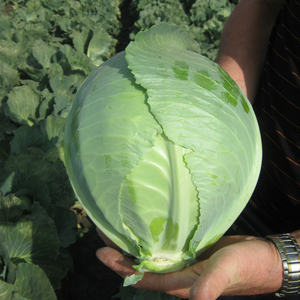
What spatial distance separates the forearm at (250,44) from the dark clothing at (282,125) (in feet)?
0.63

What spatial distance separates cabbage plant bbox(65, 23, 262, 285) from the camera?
1113 millimetres

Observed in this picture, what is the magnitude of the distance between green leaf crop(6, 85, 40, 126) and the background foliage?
1 centimetres

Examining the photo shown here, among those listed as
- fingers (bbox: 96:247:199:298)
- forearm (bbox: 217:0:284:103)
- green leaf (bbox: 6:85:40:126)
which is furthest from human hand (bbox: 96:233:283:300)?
green leaf (bbox: 6:85:40:126)

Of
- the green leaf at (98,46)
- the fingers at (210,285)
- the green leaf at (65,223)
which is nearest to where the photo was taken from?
the fingers at (210,285)

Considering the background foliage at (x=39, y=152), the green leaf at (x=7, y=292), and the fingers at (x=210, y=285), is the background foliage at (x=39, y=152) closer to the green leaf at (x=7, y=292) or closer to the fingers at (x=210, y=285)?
the green leaf at (x=7, y=292)

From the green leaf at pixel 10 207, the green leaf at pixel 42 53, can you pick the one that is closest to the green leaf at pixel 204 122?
the green leaf at pixel 10 207

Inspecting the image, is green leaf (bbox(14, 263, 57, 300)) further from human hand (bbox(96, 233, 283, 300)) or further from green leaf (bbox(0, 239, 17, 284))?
human hand (bbox(96, 233, 283, 300))

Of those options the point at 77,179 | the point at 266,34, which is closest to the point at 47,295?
the point at 77,179

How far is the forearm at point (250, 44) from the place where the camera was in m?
2.07

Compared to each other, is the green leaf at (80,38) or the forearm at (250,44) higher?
the forearm at (250,44)

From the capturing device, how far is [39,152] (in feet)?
8.06

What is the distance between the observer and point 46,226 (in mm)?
1989

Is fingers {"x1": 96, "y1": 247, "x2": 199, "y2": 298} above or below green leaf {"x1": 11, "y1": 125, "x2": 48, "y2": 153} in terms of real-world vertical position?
above

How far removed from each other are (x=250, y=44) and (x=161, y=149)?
5.03ft
